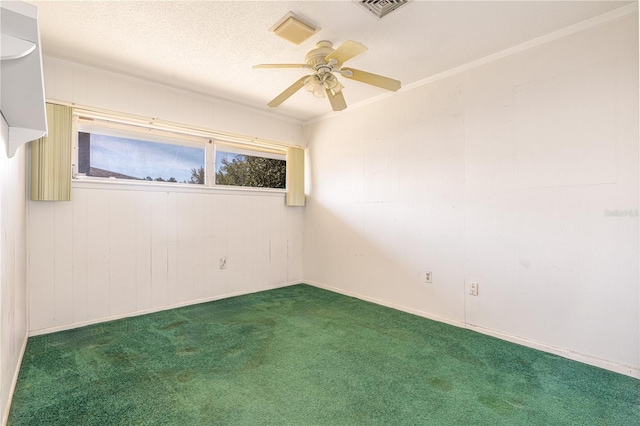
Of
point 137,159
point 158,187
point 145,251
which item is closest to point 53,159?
point 137,159

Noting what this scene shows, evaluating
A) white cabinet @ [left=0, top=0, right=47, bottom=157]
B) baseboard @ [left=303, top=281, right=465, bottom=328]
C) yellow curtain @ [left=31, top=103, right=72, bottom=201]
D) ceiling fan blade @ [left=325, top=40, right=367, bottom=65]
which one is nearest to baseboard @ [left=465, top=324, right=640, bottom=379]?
baseboard @ [left=303, top=281, right=465, bottom=328]

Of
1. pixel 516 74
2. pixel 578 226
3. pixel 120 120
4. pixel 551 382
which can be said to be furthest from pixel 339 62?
pixel 551 382

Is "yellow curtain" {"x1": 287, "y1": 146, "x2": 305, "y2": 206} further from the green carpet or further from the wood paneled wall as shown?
the green carpet

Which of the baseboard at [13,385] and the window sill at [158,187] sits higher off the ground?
the window sill at [158,187]

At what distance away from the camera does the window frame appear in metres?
2.99

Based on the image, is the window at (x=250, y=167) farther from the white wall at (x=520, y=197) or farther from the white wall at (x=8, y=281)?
the white wall at (x=8, y=281)

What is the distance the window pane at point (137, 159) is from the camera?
3061mm

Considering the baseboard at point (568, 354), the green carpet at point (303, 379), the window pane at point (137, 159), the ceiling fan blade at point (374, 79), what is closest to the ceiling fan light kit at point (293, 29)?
the ceiling fan blade at point (374, 79)

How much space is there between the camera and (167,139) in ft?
11.7

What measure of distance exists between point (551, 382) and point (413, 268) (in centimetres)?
152

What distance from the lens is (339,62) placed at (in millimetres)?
2293

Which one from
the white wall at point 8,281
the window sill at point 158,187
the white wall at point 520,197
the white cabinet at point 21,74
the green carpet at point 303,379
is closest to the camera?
the white cabinet at point 21,74

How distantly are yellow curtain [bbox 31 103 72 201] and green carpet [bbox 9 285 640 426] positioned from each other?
123 cm

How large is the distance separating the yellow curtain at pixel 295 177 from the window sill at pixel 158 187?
0.27 m
